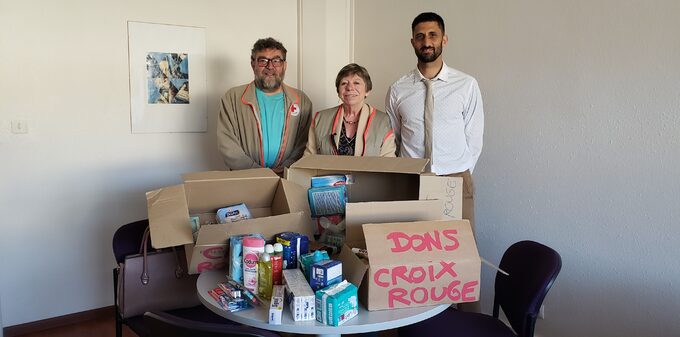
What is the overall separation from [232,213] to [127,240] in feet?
2.31

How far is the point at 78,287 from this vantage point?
10.0ft

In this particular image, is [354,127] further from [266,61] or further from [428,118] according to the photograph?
[266,61]

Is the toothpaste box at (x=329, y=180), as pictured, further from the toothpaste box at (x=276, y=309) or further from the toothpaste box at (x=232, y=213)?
the toothpaste box at (x=276, y=309)

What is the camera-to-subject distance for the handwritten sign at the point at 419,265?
1.41 meters

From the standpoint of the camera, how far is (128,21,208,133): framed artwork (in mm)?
3090

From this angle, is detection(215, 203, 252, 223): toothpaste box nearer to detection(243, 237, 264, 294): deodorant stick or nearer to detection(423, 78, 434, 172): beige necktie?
detection(243, 237, 264, 294): deodorant stick

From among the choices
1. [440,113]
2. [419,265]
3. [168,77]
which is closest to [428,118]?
[440,113]

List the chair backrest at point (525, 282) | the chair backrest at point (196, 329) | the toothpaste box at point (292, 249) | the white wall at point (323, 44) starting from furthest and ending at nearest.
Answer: the white wall at point (323, 44) → the chair backrest at point (525, 282) → the toothpaste box at point (292, 249) → the chair backrest at point (196, 329)

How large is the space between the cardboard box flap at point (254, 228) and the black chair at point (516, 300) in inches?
26.5

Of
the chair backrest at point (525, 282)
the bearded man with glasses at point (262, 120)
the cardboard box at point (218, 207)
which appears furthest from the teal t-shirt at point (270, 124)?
the chair backrest at point (525, 282)

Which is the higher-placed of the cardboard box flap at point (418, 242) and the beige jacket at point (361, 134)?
the beige jacket at point (361, 134)

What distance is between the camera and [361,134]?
2.29 m

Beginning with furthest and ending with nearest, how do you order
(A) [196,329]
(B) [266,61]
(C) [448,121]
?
(B) [266,61], (C) [448,121], (A) [196,329]

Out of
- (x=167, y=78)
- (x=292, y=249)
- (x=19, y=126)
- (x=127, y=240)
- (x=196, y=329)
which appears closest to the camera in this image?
(x=196, y=329)
